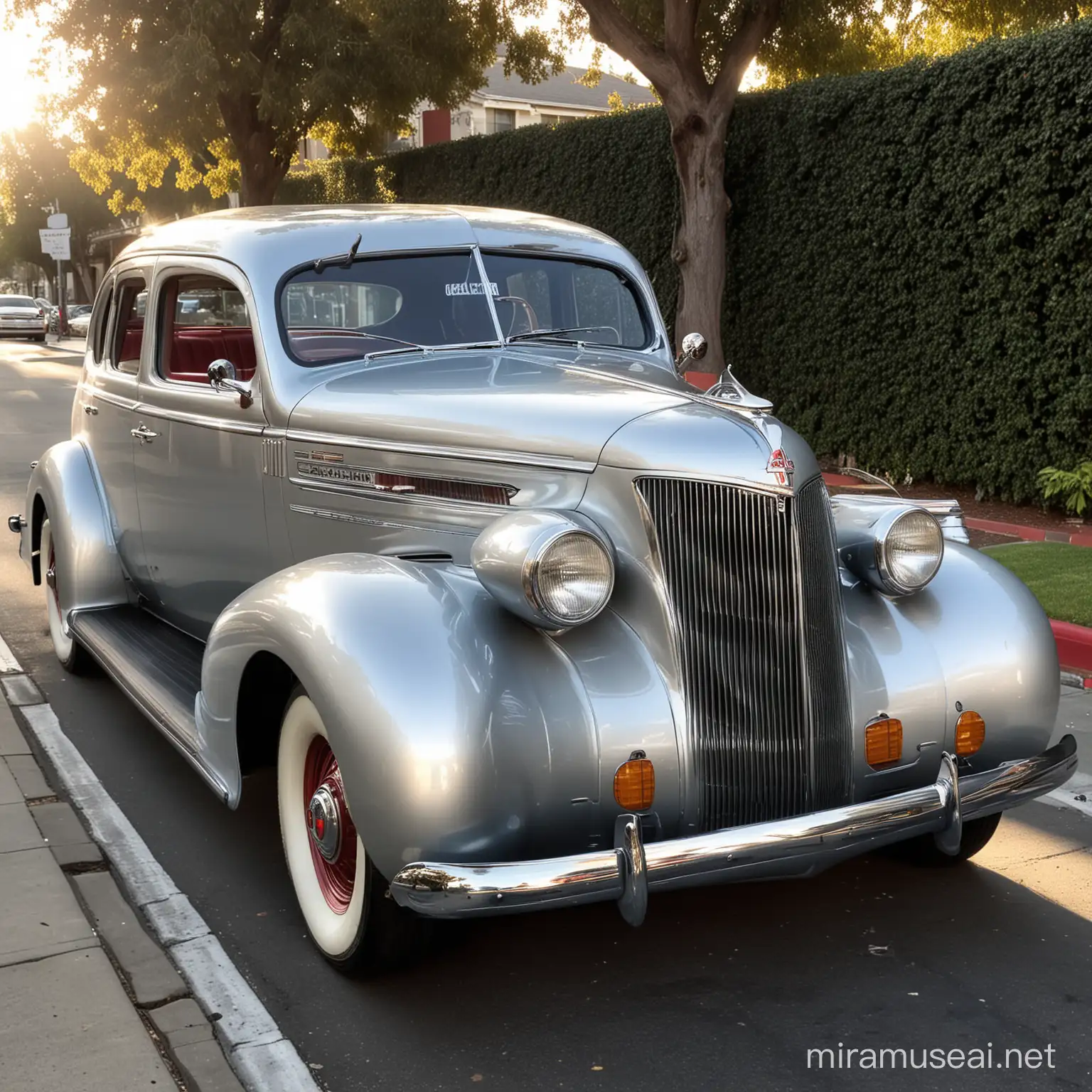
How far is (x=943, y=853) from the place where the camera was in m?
3.85

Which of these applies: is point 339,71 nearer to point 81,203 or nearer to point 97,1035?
point 97,1035

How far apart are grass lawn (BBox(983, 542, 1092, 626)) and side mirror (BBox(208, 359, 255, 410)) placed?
A: 3634 millimetres

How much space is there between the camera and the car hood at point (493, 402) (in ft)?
11.1

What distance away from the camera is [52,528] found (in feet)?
19.1

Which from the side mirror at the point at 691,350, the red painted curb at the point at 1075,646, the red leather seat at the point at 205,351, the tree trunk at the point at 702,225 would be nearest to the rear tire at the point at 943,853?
the side mirror at the point at 691,350

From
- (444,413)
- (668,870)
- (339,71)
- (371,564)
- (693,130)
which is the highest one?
(339,71)

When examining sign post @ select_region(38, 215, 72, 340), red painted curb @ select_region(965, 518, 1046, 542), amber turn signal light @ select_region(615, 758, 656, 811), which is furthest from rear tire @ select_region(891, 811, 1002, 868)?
sign post @ select_region(38, 215, 72, 340)

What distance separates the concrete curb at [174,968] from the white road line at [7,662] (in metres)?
1.70

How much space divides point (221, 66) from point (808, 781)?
19.8m

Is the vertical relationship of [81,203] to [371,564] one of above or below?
above

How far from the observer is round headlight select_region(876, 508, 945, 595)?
3.49 metres

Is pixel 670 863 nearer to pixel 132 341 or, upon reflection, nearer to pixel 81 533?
pixel 81 533

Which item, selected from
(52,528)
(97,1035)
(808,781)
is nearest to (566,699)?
(808,781)

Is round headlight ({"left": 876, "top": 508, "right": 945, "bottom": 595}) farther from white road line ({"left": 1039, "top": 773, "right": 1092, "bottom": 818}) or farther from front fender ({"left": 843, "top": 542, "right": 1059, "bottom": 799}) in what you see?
white road line ({"left": 1039, "top": 773, "right": 1092, "bottom": 818})
